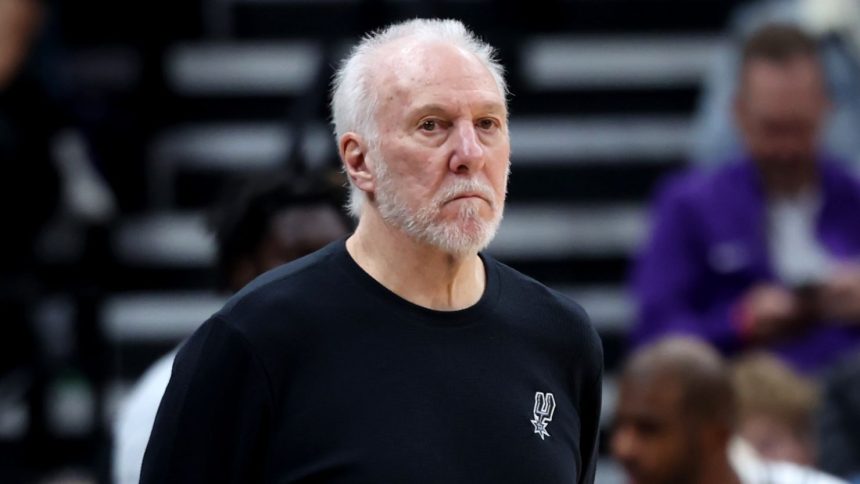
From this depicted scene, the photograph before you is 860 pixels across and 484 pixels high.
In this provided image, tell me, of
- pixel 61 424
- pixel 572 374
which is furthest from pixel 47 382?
pixel 572 374

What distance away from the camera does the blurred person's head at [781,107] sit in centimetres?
582

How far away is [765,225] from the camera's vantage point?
19.2 ft

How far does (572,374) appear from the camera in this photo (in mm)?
2932

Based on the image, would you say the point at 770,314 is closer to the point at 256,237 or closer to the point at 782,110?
the point at 782,110

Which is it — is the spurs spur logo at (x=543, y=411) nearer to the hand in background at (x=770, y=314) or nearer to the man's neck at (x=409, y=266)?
the man's neck at (x=409, y=266)

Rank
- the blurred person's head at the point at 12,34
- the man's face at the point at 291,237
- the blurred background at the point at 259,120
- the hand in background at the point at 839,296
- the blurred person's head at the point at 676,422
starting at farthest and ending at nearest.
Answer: the blurred background at the point at 259,120, the blurred person's head at the point at 12,34, the hand in background at the point at 839,296, the blurred person's head at the point at 676,422, the man's face at the point at 291,237

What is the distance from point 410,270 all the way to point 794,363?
10.9ft

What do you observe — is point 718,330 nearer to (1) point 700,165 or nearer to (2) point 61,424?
(1) point 700,165

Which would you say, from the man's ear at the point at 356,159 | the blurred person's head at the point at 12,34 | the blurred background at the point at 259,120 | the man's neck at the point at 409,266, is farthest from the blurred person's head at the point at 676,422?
the blurred person's head at the point at 12,34

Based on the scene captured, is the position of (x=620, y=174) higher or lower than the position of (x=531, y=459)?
lower

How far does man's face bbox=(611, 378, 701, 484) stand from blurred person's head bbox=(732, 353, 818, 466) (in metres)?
0.95

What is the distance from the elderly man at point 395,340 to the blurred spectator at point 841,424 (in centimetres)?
244

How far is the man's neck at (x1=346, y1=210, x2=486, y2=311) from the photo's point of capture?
9.13ft

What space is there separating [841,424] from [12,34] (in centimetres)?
312
